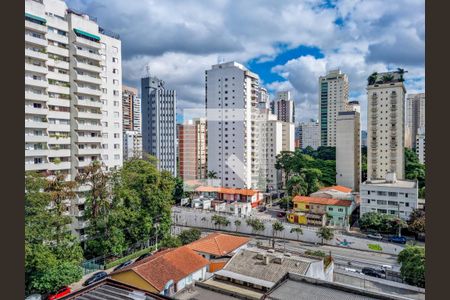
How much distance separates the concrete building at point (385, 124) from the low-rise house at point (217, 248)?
16094 mm

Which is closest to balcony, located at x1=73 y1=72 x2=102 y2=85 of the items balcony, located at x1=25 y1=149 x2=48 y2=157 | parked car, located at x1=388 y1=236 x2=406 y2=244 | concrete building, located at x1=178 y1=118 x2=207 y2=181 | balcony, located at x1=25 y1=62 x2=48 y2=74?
→ balcony, located at x1=25 y1=62 x2=48 y2=74

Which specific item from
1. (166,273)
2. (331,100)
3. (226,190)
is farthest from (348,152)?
(166,273)

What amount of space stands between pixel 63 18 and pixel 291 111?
1612 inches

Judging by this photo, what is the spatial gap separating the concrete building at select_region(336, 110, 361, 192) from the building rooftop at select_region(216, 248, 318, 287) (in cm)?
1902

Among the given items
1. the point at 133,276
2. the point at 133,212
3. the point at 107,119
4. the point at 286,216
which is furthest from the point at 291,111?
the point at 133,276

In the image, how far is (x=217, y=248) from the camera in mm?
11195

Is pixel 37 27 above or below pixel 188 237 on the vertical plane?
above

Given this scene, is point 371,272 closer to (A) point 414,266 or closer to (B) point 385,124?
(A) point 414,266

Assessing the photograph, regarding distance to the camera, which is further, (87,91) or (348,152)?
(348,152)

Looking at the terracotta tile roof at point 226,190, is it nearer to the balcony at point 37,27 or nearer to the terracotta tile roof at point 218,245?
the terracotta tile roof at point 218,245

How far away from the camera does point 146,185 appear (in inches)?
521

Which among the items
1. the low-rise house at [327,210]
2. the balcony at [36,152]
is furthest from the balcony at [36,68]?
the low-rise house at [327,210]

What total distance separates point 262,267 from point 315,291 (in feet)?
9.92

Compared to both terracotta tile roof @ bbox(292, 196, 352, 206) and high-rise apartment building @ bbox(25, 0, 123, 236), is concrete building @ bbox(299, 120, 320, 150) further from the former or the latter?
high-rise apartment building @ bbox(25, 0, 123, 236)
